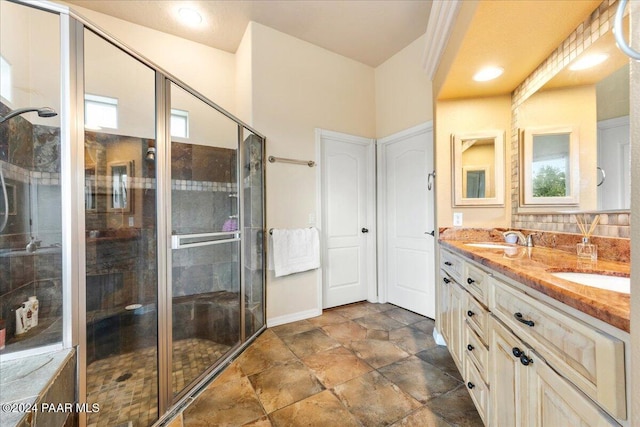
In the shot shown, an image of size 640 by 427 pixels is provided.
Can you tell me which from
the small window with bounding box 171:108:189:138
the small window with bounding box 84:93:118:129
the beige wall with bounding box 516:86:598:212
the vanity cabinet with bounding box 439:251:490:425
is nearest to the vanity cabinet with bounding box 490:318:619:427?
the vanity cabinet with bounding box 439:251:490:425

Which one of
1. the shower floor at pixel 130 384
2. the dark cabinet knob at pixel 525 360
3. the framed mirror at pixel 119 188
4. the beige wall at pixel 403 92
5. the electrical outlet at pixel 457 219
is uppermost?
the beige wall at pixel 403 92

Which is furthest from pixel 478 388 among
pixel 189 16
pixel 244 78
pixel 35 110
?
pixel 189 16

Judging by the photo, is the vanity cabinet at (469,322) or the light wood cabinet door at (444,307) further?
the light wood cabinet door at (444,307)

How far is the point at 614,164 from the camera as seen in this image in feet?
4.11

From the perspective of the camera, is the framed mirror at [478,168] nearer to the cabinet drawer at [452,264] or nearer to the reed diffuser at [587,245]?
the cabinet drawer at [452,264]

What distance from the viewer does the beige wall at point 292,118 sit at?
8.70ft

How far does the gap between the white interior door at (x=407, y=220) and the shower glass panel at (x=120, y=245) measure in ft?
8.06

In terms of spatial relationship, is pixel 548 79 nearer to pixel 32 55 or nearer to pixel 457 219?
pixel 457 219

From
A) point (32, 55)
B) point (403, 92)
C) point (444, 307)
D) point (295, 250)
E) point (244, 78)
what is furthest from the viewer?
point (403, 92)

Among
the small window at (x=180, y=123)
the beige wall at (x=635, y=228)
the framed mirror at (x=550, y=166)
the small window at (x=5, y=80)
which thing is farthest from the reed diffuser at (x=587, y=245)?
the small window at (x=5, y=80)

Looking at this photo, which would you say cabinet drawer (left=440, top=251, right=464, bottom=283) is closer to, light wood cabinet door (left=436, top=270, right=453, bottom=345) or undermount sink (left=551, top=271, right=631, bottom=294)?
light wood cabinet door (left=436, top=270, right=453, bottom=345)

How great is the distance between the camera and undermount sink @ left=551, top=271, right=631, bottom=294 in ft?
3.11

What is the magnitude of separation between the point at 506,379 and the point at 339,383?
1059mm

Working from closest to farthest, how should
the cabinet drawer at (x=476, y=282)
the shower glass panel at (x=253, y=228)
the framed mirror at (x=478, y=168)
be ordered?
the cabinet drawer at (x=476, y=282) → the framed mirror at (x=478, y=168) → the shower glass panel at (x=253, y=228)
